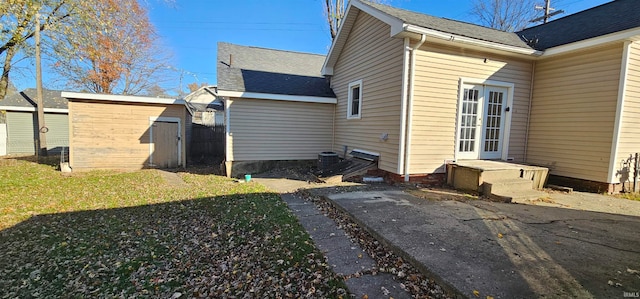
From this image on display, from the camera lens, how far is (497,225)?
371 cm

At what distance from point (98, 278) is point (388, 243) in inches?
126

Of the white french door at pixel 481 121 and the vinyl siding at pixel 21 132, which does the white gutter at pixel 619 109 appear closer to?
the white french door at pixel 481 121

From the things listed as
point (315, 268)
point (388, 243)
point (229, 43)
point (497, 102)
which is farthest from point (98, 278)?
point (229, 43)

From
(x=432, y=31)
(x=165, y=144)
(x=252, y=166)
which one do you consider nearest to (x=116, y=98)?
(x=165, y=144)

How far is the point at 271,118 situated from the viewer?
8.98 metres

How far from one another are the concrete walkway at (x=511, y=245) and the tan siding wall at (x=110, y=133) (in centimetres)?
895

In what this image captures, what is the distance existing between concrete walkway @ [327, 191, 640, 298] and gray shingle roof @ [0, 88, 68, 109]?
18.2 metres

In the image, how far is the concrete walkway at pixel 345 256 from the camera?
2414 millimetres

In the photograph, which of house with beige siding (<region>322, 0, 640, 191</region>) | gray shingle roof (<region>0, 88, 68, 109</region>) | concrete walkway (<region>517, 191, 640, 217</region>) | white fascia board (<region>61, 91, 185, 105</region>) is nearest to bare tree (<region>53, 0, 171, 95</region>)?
gray shingle roof (<region>0, 88, 68, 109</region>)

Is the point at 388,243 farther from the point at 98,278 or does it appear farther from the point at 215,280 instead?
the point at 98,278

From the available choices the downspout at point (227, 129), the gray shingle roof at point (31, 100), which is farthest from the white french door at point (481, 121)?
the gray shingle roof at point (31, 100)

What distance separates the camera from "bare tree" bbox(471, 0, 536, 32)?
17.2m

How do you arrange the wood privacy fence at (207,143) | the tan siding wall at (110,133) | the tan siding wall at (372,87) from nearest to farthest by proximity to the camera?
the tan siding wall at (372,87), the tan siding wall at (110,133), the wood privacy fence at (207,143)

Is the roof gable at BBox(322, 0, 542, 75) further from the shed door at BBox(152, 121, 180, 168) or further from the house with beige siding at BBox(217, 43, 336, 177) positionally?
the shed door at BBox(152, 121, 180, 168)
